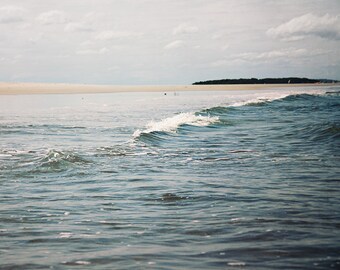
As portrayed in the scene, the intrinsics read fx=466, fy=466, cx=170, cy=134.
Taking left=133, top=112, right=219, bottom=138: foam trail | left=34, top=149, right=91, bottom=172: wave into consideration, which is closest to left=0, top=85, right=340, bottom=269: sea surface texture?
left=34, top=149, right=91, bottom=172: wave

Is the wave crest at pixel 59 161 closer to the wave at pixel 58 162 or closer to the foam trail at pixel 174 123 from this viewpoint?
the wave at pixel 58 162

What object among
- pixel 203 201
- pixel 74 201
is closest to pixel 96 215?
pixel 74 201

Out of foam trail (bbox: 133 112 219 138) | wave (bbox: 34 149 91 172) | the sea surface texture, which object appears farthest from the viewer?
foam trail (bbox: 133 112 219 138)

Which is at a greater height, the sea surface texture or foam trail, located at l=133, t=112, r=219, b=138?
foam trail, located at l=133, t=112, r=219, b=138

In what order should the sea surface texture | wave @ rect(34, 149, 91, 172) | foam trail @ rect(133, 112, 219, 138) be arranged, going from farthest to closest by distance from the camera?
foam trail @ rect(133, 112, 219, 138)
wave @ rect(34, 149, 91, 172)
the sea surface texture

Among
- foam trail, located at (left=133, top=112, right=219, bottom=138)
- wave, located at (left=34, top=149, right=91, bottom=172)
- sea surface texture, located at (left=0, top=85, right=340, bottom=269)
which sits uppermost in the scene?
foam trail, located at (left=133, top=112, right=219, bottom=138)

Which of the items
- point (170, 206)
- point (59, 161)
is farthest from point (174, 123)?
point (170, 206)

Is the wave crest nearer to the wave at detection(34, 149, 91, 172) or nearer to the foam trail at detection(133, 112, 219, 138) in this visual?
the wave at detection(34, 149, 91, 172)

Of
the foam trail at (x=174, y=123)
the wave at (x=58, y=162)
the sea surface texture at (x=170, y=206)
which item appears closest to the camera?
the sea surface texture at (x=170, y=206)

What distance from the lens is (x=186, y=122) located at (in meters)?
25.9

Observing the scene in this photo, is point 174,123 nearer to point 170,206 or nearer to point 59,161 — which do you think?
point 59,161

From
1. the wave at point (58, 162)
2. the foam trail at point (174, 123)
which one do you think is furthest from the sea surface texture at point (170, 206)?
the foam trail at point (174, 123)

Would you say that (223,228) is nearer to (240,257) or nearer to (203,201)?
(240,257)

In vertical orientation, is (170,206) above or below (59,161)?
below
